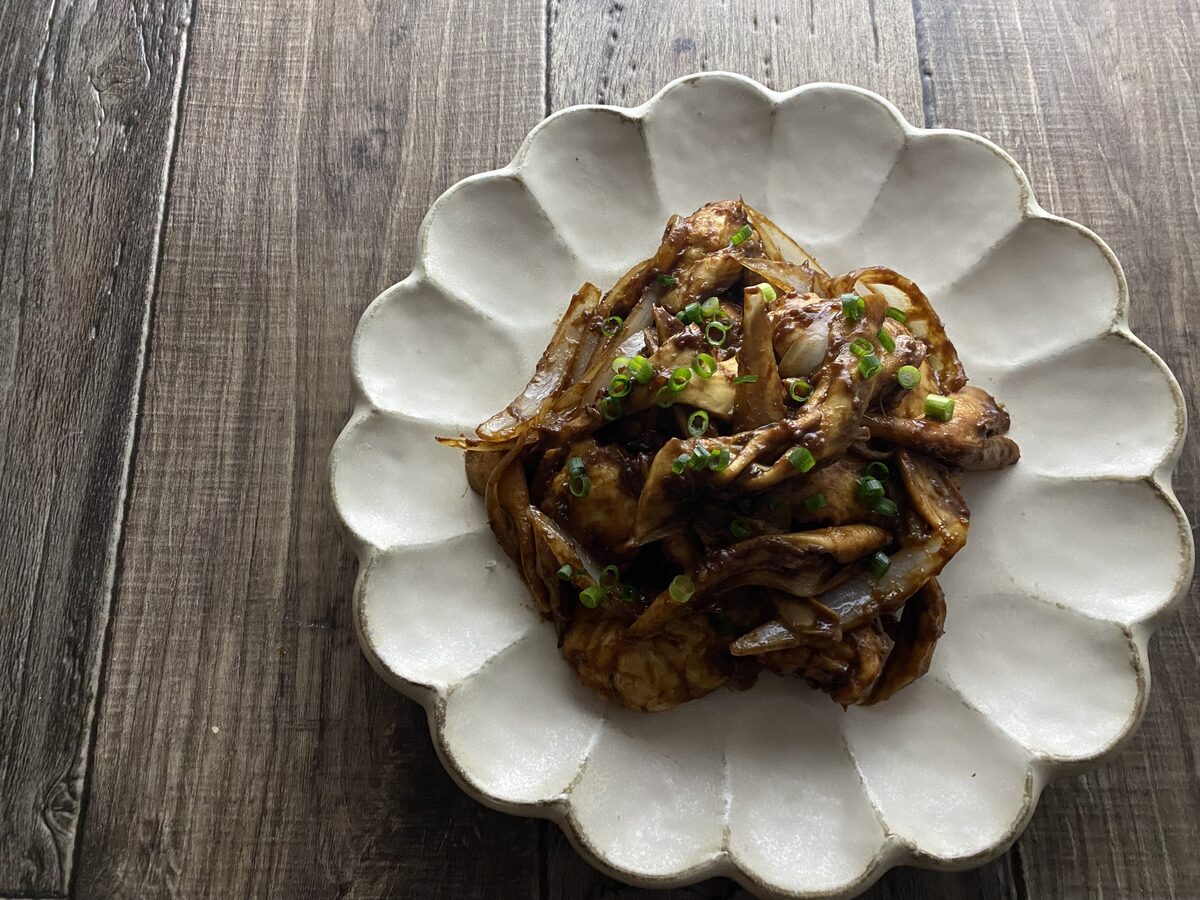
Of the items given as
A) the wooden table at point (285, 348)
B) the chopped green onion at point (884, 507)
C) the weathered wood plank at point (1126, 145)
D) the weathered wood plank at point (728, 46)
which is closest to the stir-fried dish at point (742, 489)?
the chopped green onion at point (884, 507)

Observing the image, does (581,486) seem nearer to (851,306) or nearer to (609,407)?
(609,407)

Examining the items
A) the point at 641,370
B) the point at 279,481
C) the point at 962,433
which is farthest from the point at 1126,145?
the point at 279,481

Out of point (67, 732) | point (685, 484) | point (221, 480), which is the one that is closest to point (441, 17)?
point (221, 480)

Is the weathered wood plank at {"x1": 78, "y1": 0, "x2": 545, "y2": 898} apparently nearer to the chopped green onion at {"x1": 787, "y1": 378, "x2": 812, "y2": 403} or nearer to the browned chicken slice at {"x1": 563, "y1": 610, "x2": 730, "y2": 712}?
the browned chicken slice at {"x1": 563, "y1": 610, "x2": 730, "y2": 712}

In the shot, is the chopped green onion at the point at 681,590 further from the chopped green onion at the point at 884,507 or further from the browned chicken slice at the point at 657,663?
the chopped green onion at the point at 884,507

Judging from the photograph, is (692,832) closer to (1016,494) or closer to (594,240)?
(1016,494)

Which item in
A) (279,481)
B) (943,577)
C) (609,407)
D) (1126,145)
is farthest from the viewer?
(1126,145)

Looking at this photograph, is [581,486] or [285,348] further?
[285,348]
